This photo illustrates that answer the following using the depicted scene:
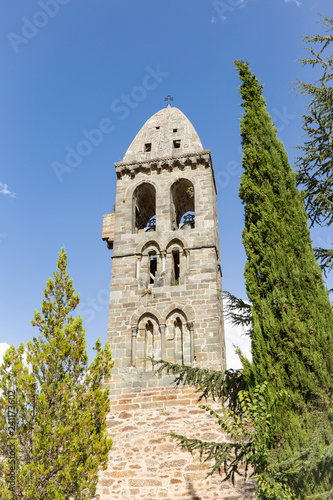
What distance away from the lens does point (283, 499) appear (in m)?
4.84

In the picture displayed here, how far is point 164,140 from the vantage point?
16.2m

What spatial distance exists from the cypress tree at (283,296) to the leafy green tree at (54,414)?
2.78m

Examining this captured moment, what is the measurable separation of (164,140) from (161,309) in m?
6.61

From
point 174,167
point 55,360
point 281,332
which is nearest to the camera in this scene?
point 281,332

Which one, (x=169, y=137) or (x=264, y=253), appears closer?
(x=264, y=253)

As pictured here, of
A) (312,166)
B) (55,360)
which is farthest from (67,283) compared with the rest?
(312,166)

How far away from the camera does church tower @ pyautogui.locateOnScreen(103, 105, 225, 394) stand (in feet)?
39.8

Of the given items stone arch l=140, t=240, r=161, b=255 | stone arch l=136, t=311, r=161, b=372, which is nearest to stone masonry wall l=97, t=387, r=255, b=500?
stone arch l=136, t=311, r=161, b=372

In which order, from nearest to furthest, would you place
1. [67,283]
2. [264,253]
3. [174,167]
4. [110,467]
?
[264,253] → [67,283] → [110,467] → [174,167]

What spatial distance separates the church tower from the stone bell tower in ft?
0.10

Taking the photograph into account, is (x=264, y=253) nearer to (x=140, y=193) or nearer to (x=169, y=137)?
(x=140, y=193)

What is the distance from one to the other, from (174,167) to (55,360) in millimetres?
9530

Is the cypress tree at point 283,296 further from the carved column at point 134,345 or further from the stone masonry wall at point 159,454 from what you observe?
the carved column at point 134,345

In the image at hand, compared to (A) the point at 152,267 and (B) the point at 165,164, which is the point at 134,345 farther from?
(B) the point at 165,164
